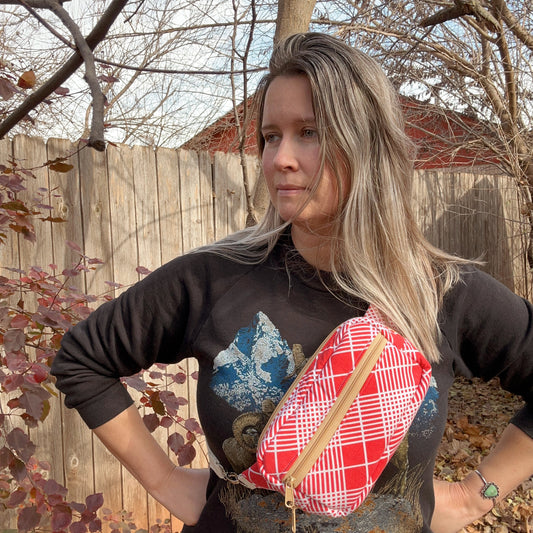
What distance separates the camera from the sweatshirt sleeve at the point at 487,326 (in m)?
1.42

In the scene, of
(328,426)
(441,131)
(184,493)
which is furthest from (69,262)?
(441,131)

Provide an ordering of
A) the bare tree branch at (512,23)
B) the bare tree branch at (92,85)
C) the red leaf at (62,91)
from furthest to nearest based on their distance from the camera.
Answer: the bare tree branch at (512,23) < the red leaf at (62,91) < the bare tree branch at (92,85)

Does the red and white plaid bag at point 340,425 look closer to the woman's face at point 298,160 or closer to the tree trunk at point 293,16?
the woman's face at point 298,160

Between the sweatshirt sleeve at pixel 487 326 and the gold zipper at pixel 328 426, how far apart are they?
0.34 meters

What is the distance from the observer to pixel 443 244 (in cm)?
609

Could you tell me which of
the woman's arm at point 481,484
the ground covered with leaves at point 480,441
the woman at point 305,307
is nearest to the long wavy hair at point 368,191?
the woman at point 305,307

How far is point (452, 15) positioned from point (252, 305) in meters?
2.97

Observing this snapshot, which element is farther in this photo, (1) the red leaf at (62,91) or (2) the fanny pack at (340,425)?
(1) the red leaf at (62,91)

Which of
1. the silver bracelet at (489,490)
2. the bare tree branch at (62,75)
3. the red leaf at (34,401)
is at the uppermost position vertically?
the bare tree branch at (62,75)

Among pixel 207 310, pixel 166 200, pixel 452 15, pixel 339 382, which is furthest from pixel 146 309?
pixel 452 15

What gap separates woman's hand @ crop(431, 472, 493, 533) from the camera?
1620mm

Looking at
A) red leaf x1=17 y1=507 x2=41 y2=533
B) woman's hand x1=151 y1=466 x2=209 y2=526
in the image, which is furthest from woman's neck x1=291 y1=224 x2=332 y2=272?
red leaf x1=17 y1=507 x2=41 y2=533

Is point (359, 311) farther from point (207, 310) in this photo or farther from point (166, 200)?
point (166, 200)

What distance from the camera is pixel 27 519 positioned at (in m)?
1.75
